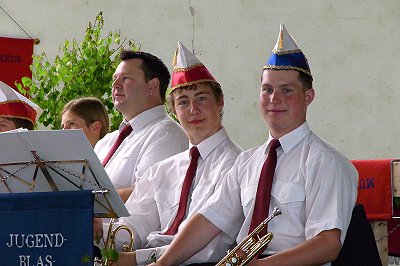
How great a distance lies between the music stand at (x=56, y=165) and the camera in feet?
9.61

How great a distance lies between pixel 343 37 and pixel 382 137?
0.86m

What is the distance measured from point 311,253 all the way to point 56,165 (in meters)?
0.91

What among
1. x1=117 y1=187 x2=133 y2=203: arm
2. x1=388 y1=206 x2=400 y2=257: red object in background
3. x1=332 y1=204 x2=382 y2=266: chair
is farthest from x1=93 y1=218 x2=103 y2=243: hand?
x1=388 y1=206 x2=400 y2=257: red object in background

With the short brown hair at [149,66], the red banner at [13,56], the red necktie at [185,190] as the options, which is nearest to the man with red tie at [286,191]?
the red necktie at [185,190]

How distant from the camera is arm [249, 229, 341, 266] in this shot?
292 cm

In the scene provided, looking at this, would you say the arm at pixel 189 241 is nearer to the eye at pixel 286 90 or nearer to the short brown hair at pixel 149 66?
the eye at pixel 286 90

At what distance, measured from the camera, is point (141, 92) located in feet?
14.6

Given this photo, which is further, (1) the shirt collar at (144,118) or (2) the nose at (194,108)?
(1) the shirt collar at (144,118)

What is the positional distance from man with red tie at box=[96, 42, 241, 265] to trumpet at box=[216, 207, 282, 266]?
60 cm

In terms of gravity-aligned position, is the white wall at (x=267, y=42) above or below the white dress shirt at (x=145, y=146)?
above

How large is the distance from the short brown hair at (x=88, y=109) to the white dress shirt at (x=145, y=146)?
0.43 meters

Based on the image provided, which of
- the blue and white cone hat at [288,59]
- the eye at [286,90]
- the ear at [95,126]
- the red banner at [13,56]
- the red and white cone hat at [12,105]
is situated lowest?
the ear at [95,126]

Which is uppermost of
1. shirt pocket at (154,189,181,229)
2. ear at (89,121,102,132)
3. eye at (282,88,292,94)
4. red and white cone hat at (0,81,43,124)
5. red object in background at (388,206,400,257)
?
red and white cone hat at (0,81,43,124)

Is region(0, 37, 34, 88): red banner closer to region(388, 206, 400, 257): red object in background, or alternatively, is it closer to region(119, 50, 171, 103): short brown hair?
region(119, 50, 171, 103): short brown hair
